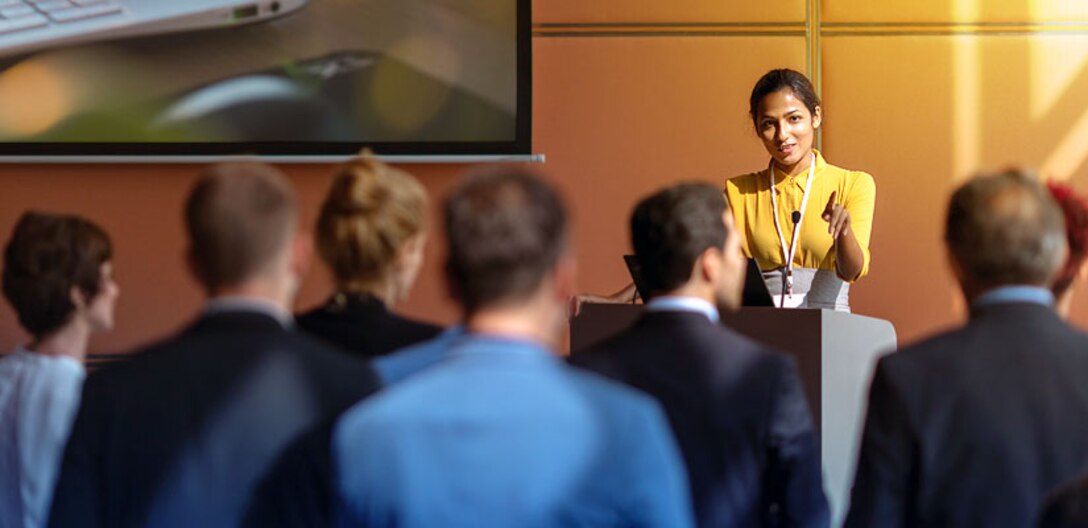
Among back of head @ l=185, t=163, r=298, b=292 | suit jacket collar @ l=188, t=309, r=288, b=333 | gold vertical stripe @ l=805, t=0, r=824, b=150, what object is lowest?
suit jacket collar @ l=188, t=309, r=288, b=333

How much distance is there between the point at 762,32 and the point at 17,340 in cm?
Result: 294

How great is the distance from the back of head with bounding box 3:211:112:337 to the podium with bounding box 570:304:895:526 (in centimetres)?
131

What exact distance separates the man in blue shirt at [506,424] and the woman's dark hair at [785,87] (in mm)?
2583

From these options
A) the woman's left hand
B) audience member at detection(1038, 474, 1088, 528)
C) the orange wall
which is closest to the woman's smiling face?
the woman's left hand

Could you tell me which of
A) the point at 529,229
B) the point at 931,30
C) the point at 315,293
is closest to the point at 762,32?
the point at 931,30

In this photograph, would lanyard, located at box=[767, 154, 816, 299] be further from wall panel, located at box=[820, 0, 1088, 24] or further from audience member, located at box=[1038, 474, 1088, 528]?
audience member, located at box=[1038, 474, 1088, 528]

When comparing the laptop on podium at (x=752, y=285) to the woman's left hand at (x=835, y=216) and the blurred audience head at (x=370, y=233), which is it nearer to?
the woman's left hand at (x=835, y=216)

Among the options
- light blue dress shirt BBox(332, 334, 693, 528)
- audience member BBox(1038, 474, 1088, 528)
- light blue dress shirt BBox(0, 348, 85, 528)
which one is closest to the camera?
audience member BBox(1038, 474, 1088, 528)

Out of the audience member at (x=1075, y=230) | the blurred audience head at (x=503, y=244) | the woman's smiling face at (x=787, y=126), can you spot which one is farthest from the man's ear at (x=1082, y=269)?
the woman's smiling face at (x=787, y=126)

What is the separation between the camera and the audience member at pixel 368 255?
2.26 m

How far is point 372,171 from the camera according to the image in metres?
2.32

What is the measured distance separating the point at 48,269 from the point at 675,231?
1.18 m

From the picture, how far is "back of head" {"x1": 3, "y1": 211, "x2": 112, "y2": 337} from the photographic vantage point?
254 centimetres

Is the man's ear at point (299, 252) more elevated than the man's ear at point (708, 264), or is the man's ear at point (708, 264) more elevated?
the man's ear at point (299, 252)
